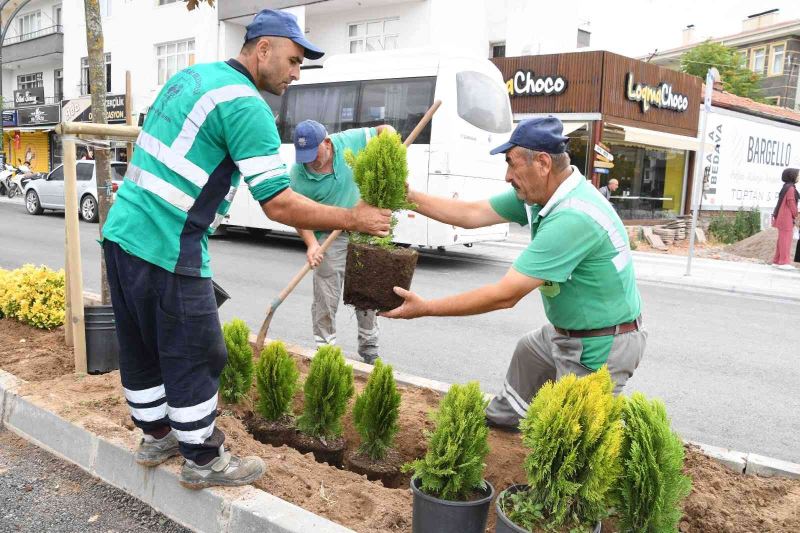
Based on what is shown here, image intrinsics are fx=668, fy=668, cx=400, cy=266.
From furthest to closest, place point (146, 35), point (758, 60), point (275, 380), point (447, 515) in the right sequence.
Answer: point (758, 60), point (146, 35), point (275, 380), point (447, 515)

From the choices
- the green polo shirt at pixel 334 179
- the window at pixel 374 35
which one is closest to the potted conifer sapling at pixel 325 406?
the green polo shirt at pixel 334 179

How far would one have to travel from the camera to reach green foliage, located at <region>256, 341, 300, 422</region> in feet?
12.3

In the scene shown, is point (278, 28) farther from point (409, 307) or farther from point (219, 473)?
point (219, 473)

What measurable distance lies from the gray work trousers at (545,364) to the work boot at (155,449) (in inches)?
67.7

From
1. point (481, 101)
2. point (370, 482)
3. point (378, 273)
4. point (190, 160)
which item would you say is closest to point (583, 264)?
point (378, 273)

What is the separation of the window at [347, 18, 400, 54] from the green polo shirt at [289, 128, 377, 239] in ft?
57.5

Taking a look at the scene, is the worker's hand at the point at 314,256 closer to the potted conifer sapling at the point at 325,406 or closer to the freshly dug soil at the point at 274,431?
the potted conifer sapling at the point at 325,406

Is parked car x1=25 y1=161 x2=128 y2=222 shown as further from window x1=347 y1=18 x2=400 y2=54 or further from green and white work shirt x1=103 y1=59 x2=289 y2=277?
green and white work shirt x1=103 y1=59 x2=289 y2=277

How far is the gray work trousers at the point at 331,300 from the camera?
5.25 m

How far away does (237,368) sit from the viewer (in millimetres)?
4031

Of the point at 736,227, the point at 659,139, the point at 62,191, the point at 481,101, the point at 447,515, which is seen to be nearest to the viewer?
the point at 447,515

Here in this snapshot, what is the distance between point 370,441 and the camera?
11.5ft

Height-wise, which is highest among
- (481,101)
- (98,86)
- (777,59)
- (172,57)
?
(777,59)

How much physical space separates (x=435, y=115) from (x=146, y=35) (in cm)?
2064
